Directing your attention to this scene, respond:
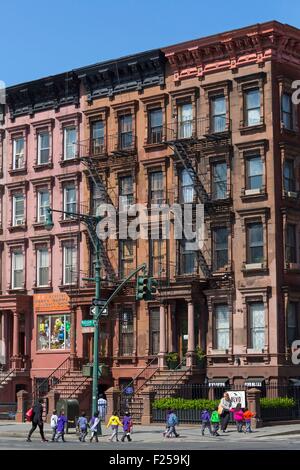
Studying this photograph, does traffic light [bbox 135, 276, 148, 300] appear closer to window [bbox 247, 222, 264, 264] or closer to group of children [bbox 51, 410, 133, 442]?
group of children [bbox 51, 410, 133, 442]

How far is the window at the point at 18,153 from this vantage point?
167 ft

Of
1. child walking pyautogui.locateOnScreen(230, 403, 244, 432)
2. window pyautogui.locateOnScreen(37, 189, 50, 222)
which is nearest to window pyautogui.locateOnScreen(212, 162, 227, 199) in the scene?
window pyautogui.locateOnScreen(37, 189, 50, 222)

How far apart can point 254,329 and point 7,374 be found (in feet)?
53.1

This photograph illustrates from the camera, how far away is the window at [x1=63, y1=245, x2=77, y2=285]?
47094 millimetres

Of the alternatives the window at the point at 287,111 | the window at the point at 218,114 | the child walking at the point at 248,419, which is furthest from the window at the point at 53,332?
the window at the point at 287,111

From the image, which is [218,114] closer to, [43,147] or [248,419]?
[43,147]

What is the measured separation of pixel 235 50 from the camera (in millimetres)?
41469

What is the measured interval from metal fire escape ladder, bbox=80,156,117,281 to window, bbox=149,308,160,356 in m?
3.05

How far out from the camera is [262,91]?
132 ft

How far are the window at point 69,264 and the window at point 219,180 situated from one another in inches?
405

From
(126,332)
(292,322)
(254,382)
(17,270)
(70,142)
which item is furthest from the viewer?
(17,270)

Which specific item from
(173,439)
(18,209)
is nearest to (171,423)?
(173,439)

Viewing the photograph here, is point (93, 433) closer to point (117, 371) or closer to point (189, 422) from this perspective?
point (189, 422)

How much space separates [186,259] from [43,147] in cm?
1329
